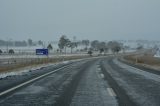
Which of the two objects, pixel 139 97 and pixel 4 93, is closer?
pixel 139 97

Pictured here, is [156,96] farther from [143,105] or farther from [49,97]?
[49,97]

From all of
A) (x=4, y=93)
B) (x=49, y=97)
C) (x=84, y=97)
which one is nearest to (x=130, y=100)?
(x=84, y=97)

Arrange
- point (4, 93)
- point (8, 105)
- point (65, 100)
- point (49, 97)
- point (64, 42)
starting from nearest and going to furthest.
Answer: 1. point (8, 105)
2. point (65, 100)
3. point (49, 97)
4. point (4, 93)
5. point (64, 42)

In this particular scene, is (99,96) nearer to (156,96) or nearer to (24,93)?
(156,96)

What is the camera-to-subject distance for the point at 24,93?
11.8 m

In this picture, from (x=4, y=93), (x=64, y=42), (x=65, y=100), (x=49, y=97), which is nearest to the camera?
(x=65, y=100)

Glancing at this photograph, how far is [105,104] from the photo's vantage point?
370 inches

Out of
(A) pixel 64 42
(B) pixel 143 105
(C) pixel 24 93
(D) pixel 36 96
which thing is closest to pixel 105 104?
(B) pixel 143 105

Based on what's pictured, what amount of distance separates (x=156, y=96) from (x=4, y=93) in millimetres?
5343

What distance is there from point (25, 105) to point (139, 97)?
3.95 meters

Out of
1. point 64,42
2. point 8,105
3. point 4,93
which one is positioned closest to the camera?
point 8,105

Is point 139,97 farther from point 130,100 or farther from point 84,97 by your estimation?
point 84,97

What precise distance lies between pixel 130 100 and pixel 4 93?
14.8 feet

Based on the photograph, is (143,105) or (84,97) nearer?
(143,105)
